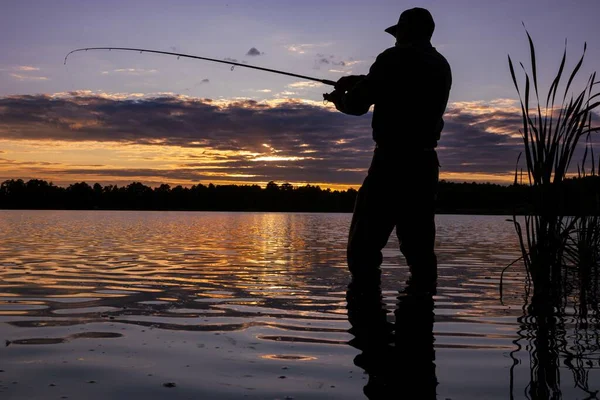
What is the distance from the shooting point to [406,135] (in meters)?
6.00

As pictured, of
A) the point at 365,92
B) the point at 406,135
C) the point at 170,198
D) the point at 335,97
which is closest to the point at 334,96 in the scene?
the point at 335,97

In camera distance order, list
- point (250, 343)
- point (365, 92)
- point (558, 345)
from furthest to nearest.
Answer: point (365, 92), point (250, 343), point (558, 345)

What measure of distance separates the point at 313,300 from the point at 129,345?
2.32 metres

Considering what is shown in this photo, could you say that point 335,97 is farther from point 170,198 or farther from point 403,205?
point 170,198

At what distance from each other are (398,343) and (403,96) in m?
2.79

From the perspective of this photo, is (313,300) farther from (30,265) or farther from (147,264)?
(30,265)

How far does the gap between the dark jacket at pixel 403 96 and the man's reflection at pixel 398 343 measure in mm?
1418

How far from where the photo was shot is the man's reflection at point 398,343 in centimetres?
293

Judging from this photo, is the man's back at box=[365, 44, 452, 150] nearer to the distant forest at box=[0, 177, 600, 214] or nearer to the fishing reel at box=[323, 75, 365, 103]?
the fishing reel at box=[323, 75, 365, 103]

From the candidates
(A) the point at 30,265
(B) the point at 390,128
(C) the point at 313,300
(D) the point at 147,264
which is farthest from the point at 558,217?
(A) the point at 30,265

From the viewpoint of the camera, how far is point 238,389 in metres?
2.91

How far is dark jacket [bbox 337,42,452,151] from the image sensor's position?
234 inches

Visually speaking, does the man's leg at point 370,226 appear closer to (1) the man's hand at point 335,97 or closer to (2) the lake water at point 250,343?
(2) the lake water at point 250,343

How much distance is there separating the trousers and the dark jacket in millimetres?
149
